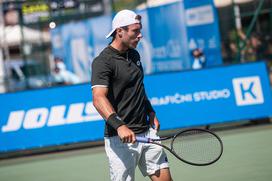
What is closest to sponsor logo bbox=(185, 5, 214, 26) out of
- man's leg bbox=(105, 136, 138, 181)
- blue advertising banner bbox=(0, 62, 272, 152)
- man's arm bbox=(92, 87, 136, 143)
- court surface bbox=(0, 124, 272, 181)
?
blue advertising banner bbox=(0, 62, 272, 152)

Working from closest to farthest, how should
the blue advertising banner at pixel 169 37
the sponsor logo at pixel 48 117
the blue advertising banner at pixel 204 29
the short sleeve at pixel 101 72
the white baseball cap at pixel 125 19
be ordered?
the short sleeve at pixel 101 72
the white baseball cap at pixel 125 19
the sponsor logo at pixel 48 117
the blue advertising banner at pixel 204 29
the blue advertising banner at pixel 169 37

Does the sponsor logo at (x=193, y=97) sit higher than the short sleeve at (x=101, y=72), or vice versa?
the short sleeve at (x=101, y=72)

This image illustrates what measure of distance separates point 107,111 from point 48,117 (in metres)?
7.85

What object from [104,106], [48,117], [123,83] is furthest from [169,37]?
[104,106]

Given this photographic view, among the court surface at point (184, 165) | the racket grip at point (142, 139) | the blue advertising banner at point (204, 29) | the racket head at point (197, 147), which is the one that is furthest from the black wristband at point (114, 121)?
the blue advertising banner at point (204, 29)

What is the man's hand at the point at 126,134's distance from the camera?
522 centimetres

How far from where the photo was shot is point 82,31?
21.7m

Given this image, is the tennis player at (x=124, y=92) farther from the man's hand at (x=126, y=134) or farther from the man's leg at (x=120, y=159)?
the man's hand at (x=126, y=134)

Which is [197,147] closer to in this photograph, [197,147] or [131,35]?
[197,147]

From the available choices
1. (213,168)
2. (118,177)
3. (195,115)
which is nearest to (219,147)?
(118,177)

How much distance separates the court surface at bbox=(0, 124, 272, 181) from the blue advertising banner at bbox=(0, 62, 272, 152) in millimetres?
338

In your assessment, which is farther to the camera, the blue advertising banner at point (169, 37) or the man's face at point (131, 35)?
the blue advertising banner at point (169, 37)

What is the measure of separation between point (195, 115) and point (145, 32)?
6.60 metres

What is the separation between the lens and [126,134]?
17.1ft
